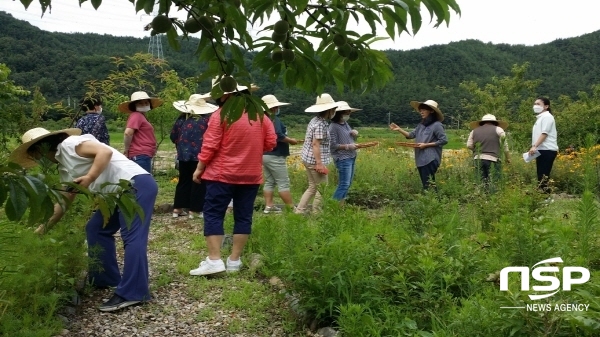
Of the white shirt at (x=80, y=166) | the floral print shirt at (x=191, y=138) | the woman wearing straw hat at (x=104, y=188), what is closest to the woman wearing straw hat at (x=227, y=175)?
the woman wearing straw hat at (x=104, y=188)

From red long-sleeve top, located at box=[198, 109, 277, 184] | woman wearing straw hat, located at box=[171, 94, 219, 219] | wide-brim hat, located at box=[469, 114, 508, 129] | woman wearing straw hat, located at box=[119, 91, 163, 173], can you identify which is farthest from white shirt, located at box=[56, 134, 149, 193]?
wide-brim hat, located at box=[469, 114, 508, 129]

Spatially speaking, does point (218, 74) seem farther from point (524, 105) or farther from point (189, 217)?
point (524, 105)

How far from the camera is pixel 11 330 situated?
331 centimetres

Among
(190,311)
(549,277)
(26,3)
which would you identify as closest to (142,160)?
(190,311)

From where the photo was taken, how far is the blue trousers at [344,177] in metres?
7.14

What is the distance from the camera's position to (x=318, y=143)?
7113mm

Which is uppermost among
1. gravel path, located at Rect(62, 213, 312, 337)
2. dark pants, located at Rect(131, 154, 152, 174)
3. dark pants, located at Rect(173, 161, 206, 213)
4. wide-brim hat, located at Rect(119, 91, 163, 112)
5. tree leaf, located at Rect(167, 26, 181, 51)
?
tree leaf, located at Rect(167, 26, 181, 51)

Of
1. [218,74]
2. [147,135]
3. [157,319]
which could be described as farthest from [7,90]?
[218,74]

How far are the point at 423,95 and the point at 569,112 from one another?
2221 cm

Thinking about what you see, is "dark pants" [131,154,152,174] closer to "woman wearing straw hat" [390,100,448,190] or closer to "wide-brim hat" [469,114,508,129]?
"woman wearing straw hat" [390,100,448,190]

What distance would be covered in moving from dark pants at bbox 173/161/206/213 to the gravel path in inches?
81.6

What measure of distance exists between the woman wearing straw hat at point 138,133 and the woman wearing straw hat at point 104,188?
8.23ft

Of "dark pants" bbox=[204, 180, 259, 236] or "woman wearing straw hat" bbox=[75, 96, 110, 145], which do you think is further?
"woman wearing straw hat" bbox=[75, 96, 110, 145]

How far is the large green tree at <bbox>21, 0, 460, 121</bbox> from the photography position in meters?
1.85
